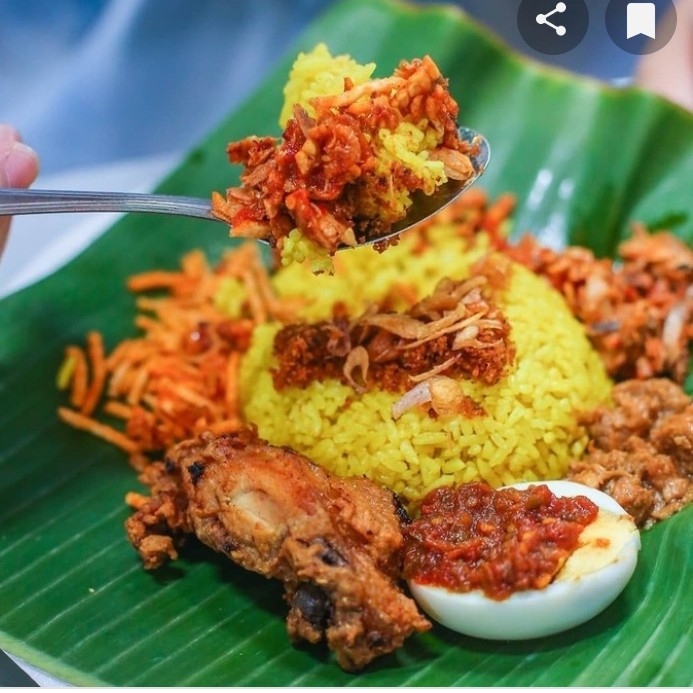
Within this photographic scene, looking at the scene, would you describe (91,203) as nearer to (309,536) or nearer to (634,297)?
(309,536)

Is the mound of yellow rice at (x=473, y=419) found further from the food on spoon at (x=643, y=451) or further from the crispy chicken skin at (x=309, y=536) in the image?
the crispy chicken skin at (x=309, y=536)

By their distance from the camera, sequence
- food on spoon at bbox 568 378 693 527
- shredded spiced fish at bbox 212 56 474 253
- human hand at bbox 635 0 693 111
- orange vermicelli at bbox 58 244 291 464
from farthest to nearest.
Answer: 1. human hand at bbox 635 0 693 111
2. orange vermicelli at bbox 58 244 291 464
3. food on spoon at bbox 568 378 693 527
4. shredded spiced fish at bbox 212 56 474 253

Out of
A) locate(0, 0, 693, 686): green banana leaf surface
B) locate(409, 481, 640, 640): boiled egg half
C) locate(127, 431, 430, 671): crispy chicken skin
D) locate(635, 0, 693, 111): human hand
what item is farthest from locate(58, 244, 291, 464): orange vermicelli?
locate(635, 0, 693, 111): human hand

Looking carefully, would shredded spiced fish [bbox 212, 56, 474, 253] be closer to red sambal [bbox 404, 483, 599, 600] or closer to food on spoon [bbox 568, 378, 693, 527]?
red sambal [bbox 404, 483, 599, 600]

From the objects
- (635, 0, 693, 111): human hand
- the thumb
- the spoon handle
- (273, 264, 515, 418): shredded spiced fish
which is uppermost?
(635, 0, 693, 111): human hand

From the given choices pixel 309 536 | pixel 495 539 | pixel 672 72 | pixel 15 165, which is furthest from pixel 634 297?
pixel 15 165

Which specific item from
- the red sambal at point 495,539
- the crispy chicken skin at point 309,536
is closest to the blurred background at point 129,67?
the crispy chicken skin at point 309,536
